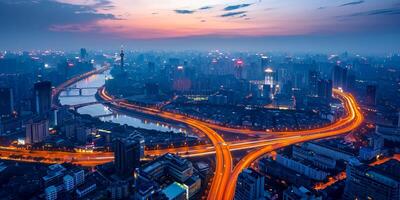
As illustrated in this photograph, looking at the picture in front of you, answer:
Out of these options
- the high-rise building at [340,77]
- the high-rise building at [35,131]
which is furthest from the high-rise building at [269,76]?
the high-rise building at [35,131]

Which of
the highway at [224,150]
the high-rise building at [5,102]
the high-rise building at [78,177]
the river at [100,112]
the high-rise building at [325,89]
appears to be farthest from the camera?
the high-rise building at [325,89]

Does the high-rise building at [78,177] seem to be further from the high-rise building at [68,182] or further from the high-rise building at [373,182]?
the high-rise building at [373,182]

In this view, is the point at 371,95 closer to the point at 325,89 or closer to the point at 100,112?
the point at 325,89

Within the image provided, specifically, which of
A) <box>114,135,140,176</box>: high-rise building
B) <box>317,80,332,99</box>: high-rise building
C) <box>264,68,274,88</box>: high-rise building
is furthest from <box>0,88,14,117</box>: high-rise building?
<box>264,68,274,88</box>: high-rise building

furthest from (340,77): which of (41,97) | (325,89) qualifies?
(41,97)

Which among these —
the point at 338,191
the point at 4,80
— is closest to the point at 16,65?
the point at 4,80

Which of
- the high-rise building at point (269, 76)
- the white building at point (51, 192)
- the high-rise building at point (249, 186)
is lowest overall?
the white building at point (51, 192)

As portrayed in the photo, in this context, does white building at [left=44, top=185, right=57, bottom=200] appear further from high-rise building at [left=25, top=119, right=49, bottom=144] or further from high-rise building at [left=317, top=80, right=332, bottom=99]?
high-rise building at [left=317, top=80, right=332, bottom=99]
